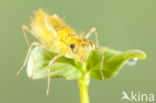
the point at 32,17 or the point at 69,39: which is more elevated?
the point at 32,17

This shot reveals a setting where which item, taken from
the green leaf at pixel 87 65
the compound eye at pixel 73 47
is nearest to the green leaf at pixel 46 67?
the green leaf at pixel 87 65

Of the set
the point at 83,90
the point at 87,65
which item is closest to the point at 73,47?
the point at 87,65

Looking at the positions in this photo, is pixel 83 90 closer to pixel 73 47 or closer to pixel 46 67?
pixel 46 67

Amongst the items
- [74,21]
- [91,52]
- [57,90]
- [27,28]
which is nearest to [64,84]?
[57,90]

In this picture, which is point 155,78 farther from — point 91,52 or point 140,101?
point 91,52

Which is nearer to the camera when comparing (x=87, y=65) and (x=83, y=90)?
(x=83, y=90)

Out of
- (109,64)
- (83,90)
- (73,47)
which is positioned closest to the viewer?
(83,90)

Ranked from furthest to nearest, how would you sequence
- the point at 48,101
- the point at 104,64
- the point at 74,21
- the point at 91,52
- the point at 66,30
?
1. the point at 74,21
2. the point at 48,101
3. the point at 66,30
4. the point at 91,52
5. the point at 104,64
